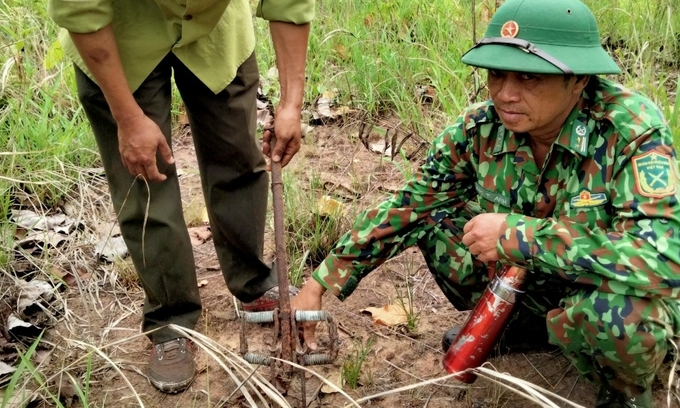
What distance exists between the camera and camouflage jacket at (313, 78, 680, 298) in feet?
5.26

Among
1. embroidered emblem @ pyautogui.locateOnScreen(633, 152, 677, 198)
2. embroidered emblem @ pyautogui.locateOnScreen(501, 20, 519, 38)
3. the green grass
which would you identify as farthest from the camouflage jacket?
the green grass

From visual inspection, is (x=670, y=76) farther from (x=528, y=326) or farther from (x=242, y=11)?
(x=242, y=11)

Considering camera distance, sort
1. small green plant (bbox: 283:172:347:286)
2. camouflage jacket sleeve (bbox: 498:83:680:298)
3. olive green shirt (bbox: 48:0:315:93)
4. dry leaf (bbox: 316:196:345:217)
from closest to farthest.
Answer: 1. camouflage jacket sleeve (bbox: 498:83:680:298)
2. olive green shirt (bbox: 48:0:315:93)
3. small green plant (bbox: 283:172:347:286)
4. dry leaf (bbox: 316:196:345:217)

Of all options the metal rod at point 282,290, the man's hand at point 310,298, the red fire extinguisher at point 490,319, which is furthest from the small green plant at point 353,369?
the metal rod at point 282,290

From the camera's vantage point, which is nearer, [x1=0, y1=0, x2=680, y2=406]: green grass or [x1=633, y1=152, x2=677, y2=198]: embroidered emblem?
[x1=633, y1=152, x2=677, y2=198]: embroidered emblem

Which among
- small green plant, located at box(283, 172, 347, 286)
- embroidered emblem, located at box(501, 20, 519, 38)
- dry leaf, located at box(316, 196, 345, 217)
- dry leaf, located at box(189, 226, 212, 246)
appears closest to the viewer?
embroidered emblem, located at box(501, 20, 519, 38)

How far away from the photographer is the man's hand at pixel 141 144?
70.2 inches

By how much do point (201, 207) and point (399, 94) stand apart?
108 cm

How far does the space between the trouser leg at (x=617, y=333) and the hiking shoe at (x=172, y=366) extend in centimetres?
108

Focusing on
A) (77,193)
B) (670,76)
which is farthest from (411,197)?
(670,76)

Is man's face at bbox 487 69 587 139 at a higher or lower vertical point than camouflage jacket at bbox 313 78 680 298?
higher

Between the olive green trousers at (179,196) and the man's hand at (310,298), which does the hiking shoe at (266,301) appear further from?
the man's hand at (310,298)

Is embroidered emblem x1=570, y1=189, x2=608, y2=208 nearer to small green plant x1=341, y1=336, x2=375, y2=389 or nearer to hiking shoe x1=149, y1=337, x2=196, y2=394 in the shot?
small green plant x1=341, y1=336, x2=375, y2=389

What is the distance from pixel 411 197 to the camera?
2008mm
